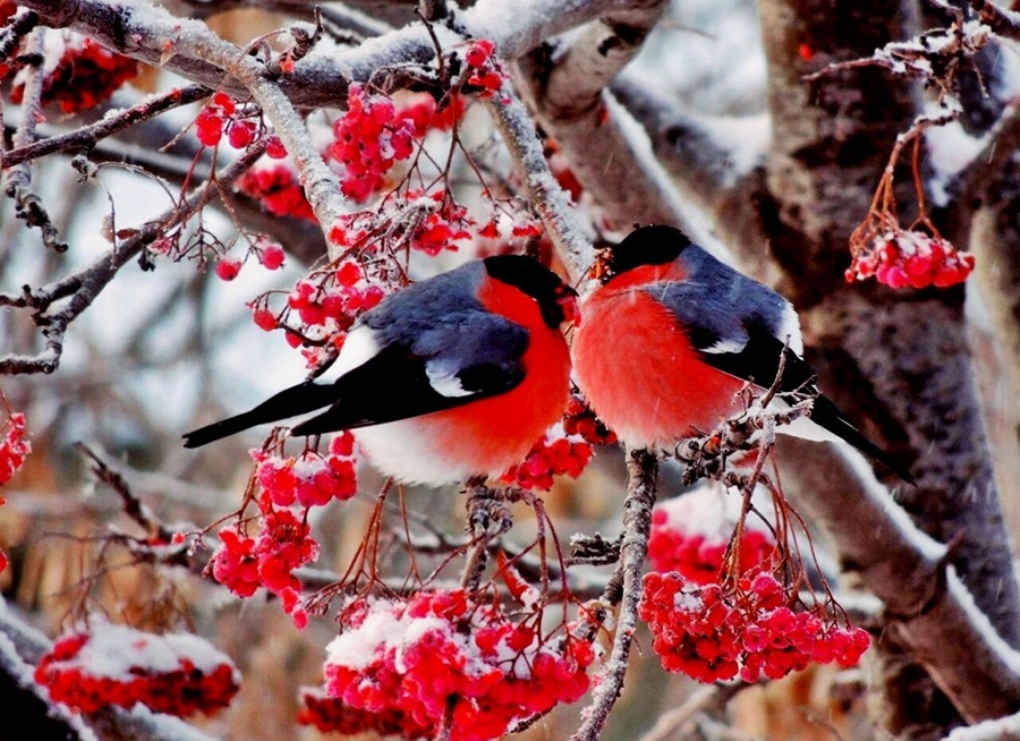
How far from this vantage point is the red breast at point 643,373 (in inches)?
91.4

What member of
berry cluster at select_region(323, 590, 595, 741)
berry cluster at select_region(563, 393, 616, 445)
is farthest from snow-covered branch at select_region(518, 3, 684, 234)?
berry cluster at select_region(323, 590, 595, 741)

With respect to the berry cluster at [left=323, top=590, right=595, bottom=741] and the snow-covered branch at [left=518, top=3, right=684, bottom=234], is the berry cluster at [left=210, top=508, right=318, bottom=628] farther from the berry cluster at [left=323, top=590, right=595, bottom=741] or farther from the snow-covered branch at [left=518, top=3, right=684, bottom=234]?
the snow-covered branch at [left=518, top=3, right=684, bottom=234]

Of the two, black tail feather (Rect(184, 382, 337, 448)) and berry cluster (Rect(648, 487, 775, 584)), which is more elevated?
black tail feather (Rect(184, 382, 337, 448))

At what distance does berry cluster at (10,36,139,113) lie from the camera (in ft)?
9.12

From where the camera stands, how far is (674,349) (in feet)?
8.18

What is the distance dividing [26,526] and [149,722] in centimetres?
345

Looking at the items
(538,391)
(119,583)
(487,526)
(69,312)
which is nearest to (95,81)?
(69,312)

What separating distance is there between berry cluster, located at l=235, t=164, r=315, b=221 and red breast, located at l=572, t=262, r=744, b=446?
2.88ft

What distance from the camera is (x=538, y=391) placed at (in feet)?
7.04

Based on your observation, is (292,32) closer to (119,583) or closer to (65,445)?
(119,583)

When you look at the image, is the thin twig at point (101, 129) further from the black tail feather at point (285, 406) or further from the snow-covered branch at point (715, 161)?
the snow-covered branch at point (715, 161)

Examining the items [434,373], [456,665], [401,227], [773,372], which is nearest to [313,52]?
[401,227]

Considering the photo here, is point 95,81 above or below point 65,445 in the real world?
above

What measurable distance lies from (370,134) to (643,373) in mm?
805
